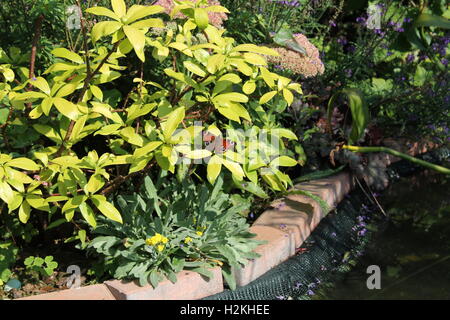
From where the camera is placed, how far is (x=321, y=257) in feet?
9.45

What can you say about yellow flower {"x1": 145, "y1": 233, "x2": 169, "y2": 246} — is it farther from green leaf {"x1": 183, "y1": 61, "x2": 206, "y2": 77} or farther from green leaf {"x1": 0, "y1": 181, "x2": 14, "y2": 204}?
green leaf {"x1": 183, "y1": 61, "x2": 206, "y2": 77}

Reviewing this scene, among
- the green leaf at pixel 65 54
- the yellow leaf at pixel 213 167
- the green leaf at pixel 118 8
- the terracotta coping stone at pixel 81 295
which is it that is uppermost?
the green leaf at pixel 118 8

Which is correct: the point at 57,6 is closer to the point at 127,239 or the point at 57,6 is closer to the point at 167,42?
the point at 167,42

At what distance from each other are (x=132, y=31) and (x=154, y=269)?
993mm

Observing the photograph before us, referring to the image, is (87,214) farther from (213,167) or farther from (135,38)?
(135,38)

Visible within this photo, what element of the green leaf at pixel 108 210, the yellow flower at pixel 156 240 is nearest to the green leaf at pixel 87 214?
the green leaf at pixel 108 210

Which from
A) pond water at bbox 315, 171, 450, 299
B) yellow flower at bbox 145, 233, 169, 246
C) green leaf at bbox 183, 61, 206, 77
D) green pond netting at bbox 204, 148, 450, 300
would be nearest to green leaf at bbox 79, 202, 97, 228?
yellow flower at bbox 145, 233, 169, 246

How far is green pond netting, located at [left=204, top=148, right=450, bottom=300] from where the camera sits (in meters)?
2.54

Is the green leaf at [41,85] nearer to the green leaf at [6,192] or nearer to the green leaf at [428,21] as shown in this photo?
the green leaf at [6,192]

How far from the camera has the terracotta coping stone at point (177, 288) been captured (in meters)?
2.23

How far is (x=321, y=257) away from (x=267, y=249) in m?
0.38

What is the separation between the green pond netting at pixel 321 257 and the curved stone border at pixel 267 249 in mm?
40

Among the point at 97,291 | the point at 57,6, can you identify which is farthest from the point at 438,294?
the point at 57,6

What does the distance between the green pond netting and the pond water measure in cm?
7
